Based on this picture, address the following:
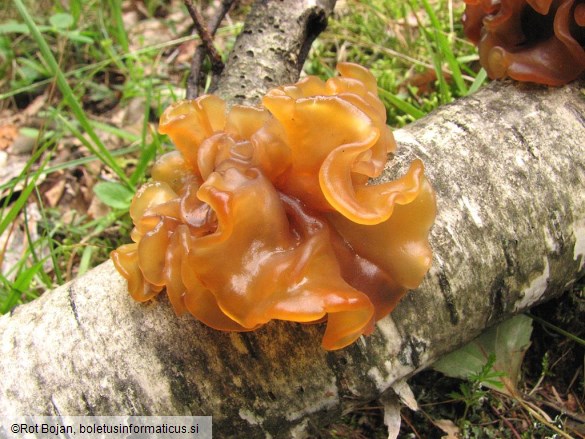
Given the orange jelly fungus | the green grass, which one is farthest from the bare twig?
the orange jelly fungus

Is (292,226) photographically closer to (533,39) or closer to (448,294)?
(448,294)

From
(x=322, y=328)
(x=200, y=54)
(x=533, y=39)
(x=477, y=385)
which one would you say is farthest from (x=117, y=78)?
(x=477, y=385)

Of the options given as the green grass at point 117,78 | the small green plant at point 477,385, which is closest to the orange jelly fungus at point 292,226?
the small green plant at point 477,385

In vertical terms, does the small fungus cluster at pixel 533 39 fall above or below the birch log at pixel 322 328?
above

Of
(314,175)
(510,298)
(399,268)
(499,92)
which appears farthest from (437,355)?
(499,92)

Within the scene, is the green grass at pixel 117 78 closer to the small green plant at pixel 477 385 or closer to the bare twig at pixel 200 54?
the bare twig at pixel 200 54

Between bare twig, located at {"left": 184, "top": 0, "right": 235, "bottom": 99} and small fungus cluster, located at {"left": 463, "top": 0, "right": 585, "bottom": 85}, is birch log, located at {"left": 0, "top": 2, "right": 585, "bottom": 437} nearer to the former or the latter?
small fungus cluster, located at {"left": 463, "top": 0, "right": 585, "bottom": 85}
